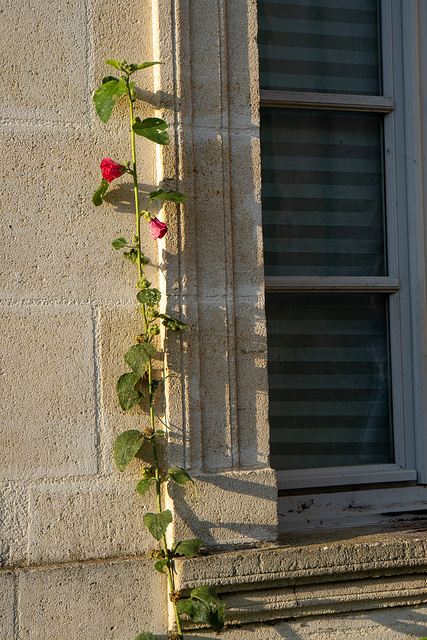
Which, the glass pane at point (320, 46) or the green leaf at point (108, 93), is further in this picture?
the glass pane at point (320, 46)

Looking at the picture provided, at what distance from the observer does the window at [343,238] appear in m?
1.97

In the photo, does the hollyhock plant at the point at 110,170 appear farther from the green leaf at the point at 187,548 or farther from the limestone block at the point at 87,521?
the green leaf at the point at 187,548

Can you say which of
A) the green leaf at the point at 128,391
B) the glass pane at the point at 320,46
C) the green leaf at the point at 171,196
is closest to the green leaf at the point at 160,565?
the green leaf at the point at 128,391

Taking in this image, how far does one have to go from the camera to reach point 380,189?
207 centimetres

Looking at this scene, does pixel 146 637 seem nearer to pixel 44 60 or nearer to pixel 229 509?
pixel 229 509

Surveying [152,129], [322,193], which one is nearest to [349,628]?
[322,193]

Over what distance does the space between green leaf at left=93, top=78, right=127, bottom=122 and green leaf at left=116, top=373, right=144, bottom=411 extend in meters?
0.70

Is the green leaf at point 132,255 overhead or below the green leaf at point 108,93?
below

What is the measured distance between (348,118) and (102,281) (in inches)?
41.4

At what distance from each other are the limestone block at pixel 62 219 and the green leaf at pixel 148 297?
99 millimetres

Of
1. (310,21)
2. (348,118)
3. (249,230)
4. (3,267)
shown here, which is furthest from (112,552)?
(310,21)

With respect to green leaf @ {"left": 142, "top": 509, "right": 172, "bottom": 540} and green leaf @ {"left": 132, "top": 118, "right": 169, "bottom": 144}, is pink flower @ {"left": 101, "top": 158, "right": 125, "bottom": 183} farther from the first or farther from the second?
green leaf @ {"left": 142, "top": 509, "right": 172, "bottom": 540}

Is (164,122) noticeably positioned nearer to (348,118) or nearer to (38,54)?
(38,54)

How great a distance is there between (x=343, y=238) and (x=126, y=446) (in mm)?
1015
